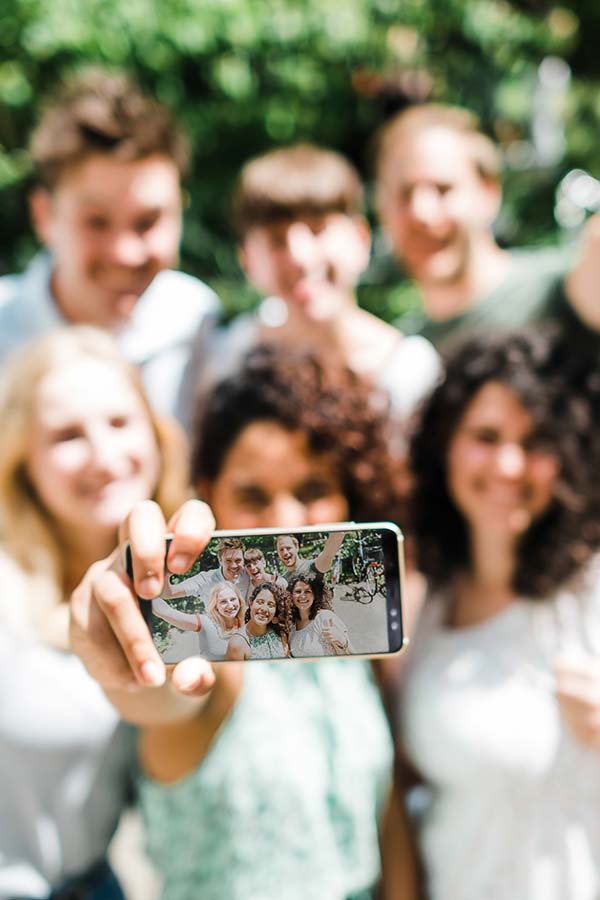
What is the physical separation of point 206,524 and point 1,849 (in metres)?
1.11

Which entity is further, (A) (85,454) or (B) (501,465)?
(B) (501,465)

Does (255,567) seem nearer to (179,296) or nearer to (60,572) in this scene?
(60,572)

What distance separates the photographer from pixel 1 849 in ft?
6.16

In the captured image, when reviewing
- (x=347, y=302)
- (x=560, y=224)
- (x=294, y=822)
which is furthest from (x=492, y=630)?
(x=560, y=224)

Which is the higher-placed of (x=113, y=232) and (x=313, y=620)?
(x=313, y=620)

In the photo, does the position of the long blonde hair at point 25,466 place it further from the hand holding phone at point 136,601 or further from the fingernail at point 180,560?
the fingernail at point 180,560

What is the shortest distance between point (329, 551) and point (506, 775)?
102 cm

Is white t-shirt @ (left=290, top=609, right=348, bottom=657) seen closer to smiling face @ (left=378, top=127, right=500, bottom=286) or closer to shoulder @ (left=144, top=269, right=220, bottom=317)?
shoulder @ (left=144, top=269, right=220, bottom=317)

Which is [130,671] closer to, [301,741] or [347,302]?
[301,741]

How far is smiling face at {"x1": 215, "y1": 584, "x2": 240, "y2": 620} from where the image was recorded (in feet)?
4.25

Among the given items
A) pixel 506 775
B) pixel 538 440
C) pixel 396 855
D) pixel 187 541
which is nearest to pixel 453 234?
pixel 538 440

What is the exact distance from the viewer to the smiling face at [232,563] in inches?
50.4

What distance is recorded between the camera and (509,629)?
7.03 feet

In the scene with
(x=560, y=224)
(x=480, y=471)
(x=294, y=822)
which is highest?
(x=480, y=471)
